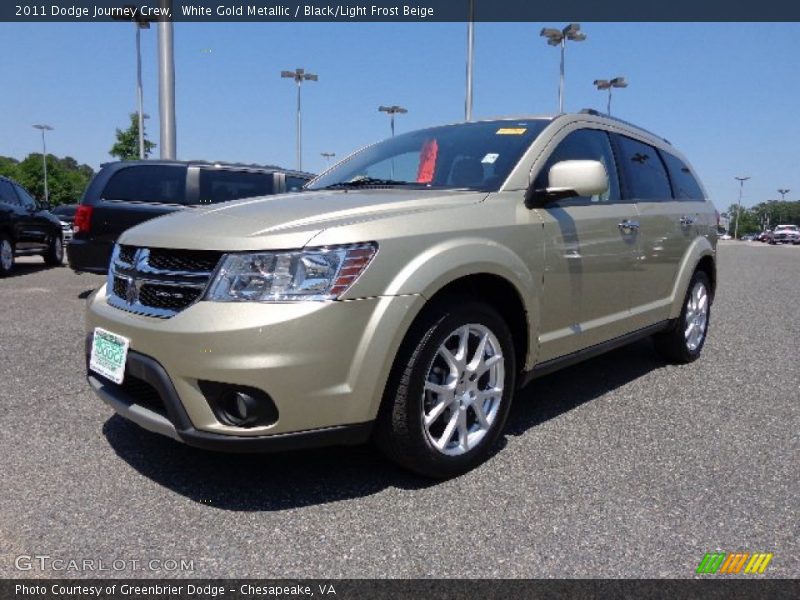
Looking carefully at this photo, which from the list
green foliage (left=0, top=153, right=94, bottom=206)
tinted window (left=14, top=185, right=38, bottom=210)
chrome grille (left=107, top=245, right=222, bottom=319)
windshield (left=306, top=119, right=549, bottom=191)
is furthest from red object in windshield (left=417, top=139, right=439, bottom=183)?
green foliage (left=0, top=153, right=94, bottom=206)

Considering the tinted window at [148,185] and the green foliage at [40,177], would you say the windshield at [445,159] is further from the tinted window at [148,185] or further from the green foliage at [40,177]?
the green foliage at [40,177]

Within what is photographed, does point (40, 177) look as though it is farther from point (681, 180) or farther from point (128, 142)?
point (681, 180)

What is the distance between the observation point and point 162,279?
7.82ft

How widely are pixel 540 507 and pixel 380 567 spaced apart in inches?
28.9

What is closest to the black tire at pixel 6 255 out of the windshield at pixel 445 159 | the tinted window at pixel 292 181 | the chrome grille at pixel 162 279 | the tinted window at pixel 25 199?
the tinted window at pixel 25 199

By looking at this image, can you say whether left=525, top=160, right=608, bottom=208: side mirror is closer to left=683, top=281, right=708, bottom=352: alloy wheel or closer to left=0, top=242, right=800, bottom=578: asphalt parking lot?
left=0, top=242, right=800, bottom=578: asphalt parking lot

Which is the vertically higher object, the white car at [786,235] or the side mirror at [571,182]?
the side mirror at [571,182]

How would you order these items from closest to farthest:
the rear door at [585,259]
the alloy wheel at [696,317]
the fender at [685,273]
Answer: the rear door at [585,259] < the fender at [685,273] < the alloy wheel at [696,317]

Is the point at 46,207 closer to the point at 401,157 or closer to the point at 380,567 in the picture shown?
the point at 401,157

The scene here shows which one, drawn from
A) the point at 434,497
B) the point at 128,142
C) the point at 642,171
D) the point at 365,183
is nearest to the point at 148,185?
the point at 365,183

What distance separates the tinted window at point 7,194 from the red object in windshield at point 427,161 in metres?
9.55

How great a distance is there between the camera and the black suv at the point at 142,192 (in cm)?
698

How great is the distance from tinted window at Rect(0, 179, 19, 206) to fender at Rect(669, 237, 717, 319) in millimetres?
10502

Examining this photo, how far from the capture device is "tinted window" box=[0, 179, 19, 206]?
10.4 metres
